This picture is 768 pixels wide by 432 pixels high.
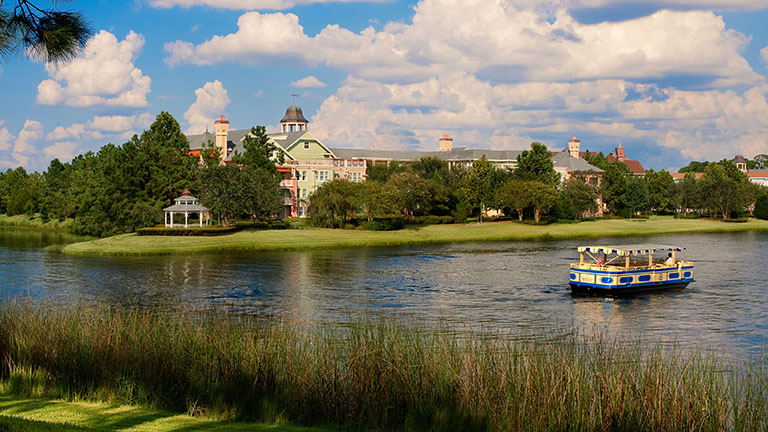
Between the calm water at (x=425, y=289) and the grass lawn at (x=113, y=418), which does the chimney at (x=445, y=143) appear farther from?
the grass lawn at (x=113, y=418)

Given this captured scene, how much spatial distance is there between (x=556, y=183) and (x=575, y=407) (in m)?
91.4

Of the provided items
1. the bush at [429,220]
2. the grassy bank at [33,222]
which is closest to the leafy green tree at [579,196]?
the bush at [429,220]

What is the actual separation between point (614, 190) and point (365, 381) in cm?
10621

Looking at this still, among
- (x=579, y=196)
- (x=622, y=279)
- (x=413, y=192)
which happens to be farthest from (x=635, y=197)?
(x=622, y=279)

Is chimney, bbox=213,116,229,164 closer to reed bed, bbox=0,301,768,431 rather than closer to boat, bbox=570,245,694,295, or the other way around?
boat, bbox=570,245,694,295

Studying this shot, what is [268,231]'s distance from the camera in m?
68.8

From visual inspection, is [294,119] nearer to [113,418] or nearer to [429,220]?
[429,220]

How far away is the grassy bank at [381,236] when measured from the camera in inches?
2344

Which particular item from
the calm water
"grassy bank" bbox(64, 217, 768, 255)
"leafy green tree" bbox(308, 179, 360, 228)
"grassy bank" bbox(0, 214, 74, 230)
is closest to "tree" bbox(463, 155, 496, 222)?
"grassy bank" bbox(64, 217, 768, 255)

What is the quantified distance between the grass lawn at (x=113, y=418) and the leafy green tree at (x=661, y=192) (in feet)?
374

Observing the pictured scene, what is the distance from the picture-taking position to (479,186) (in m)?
93.8

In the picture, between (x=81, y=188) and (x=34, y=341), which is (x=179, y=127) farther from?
(x=34, y=341)

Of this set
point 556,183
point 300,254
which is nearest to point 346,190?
point 300,254

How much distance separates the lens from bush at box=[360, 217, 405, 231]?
76062 millimetres
